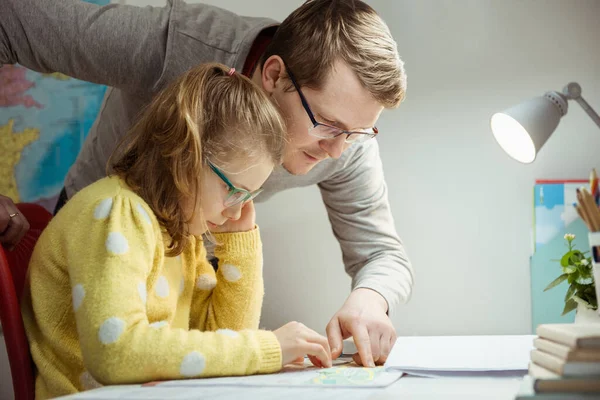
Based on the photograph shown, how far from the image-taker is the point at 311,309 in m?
2.11

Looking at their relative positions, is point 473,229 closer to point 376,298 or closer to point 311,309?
point 311,309

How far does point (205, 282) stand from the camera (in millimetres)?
1393

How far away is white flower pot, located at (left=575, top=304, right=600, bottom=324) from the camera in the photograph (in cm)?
140

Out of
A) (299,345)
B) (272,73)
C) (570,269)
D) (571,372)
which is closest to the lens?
(571,372)

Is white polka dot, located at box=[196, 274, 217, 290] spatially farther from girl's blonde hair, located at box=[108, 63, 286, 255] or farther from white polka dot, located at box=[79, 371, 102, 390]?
white polka dot, located at box=[79, 371, 102, 390]

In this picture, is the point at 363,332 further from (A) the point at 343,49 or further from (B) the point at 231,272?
(A) the point at 343,49

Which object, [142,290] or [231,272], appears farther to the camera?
[231,272]

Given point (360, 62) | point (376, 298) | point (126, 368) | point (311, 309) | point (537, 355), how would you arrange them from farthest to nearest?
point (311, 309)
point (376, 298)
point (360, 62)
point (126, 368)
point (537, 355)

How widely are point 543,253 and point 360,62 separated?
3.03 ft

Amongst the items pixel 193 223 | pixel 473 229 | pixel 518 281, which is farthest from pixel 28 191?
pixel 518 281

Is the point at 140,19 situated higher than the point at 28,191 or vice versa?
the point at 140,19

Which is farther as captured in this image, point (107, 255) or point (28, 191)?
point (28, 191)

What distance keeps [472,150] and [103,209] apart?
4.10 ft

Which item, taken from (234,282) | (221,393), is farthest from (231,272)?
(221,393)
